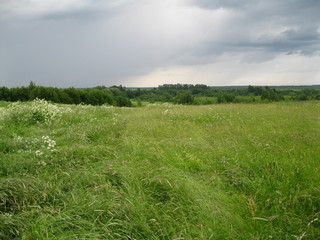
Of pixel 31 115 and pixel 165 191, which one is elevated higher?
pixel 31 115

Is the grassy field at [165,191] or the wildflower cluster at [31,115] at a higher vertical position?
the wildflower cluster at [31,115]

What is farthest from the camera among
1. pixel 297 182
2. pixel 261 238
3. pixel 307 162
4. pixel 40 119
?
pixel 40 119

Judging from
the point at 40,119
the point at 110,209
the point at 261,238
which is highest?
the point at 40,119

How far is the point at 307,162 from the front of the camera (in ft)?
16.0

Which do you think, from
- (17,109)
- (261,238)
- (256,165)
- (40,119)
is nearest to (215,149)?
(256,165)

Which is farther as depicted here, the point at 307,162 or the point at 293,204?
the point at 307,162

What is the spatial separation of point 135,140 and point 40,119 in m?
6.37

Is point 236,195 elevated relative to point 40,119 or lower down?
lower down

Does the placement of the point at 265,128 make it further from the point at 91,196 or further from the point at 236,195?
the point at 91,196

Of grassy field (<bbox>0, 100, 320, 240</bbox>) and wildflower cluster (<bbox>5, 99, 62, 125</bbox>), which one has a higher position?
wildflower cluster (<bbox>5, 99, 62, 125</bbox>)

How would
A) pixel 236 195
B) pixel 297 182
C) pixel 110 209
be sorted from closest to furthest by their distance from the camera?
pixel 110 209
pixel 236 195
pixel 297 182

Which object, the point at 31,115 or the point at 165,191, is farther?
the point at 31,115

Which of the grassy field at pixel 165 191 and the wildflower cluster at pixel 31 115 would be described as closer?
the grassy field at pixel 165 191

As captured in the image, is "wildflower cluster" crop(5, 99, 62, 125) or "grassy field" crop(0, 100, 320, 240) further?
"wildflower cluster" crop(5, 99, 62, 125)
